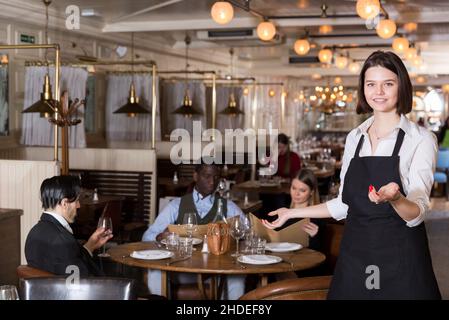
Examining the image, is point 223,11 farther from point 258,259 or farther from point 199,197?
point 258,259

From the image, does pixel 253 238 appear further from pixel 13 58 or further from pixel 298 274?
pixel 13 58

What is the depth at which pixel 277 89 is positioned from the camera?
20.3 metres

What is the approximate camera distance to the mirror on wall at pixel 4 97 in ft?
28.7

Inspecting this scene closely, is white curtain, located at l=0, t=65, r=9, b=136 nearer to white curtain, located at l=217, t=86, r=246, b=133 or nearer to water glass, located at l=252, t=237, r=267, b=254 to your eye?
water glass, located at l=252, t=237, r=267, b=254

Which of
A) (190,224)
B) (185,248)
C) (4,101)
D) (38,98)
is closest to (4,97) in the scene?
(4,101)

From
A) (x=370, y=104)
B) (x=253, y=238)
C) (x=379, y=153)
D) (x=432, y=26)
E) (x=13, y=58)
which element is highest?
(x=432, y=26)

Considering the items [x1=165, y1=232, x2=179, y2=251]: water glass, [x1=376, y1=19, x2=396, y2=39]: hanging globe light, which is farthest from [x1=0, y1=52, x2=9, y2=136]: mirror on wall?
[x1=165, y1=232, x2=179, y2=251]: water glass

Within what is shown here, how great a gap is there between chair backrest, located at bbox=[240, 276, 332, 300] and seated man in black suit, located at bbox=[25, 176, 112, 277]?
918 millimetres

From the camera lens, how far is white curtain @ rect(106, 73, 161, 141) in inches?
433

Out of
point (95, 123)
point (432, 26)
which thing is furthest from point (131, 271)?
point (432, 26)

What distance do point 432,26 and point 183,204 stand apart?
7.71m

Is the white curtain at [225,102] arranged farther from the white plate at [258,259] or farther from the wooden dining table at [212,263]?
the white plate at [258,259]

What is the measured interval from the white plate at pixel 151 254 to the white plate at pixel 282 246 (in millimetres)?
A: 618

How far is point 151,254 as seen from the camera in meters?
4.15
